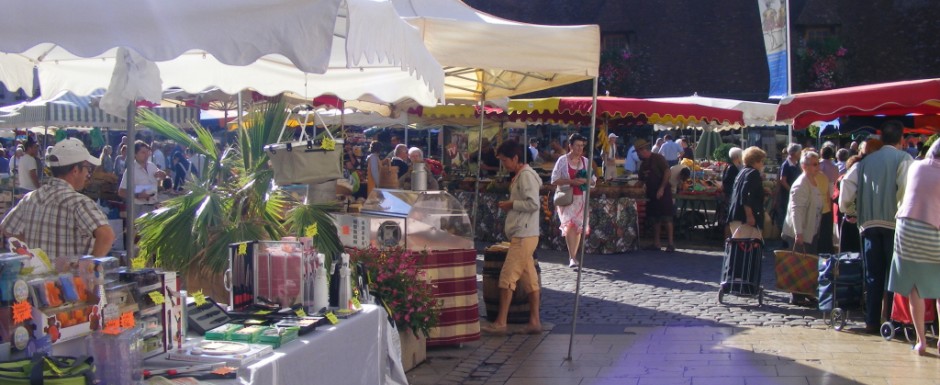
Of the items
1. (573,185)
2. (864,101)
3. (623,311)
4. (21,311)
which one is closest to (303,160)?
(21,311)

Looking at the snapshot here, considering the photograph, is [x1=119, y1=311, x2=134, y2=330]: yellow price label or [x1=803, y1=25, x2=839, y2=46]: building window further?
[x1=803, y1=25, x2=839, y2=46]: building window

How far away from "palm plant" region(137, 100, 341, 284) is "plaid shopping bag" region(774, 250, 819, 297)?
5097 millimetres

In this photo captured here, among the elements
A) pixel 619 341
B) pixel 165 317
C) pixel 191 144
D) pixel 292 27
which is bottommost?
pixel 619 341

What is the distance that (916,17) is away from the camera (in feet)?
93.1

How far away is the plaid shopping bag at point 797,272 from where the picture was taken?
28.8 feet

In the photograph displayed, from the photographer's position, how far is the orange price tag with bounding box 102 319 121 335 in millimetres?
3034

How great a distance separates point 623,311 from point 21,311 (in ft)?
22.8

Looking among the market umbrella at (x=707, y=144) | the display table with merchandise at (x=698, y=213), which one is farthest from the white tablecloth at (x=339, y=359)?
the market umbrella at (x=707, y=144)

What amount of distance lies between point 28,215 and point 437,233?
3012 millimetres

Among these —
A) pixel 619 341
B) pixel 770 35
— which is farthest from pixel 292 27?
pixel 770 35

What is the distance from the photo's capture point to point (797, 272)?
29.0 ft

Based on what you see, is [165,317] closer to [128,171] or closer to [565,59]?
[128,171]

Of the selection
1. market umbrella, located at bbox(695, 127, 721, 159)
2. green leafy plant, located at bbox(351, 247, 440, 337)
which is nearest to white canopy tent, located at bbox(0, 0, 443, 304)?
green leafy plant, located at bbox(351, 247, 440, 337)

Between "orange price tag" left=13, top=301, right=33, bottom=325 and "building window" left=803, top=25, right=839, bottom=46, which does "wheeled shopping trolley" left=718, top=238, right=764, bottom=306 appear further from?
"building window" left=803, top=25, right=839, bottom=46
